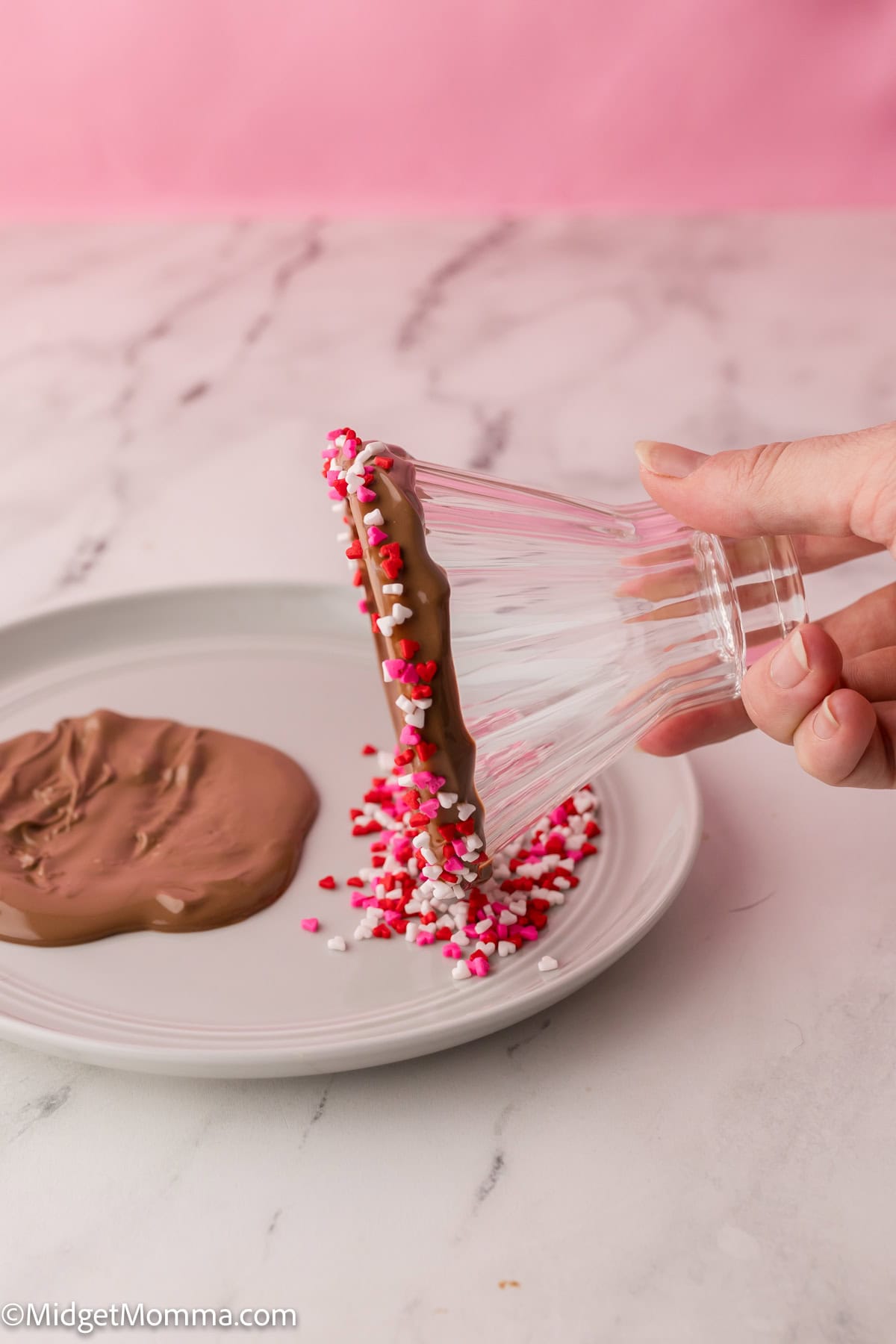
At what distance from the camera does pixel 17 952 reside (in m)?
1.05

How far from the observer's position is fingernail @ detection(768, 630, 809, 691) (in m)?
0.95

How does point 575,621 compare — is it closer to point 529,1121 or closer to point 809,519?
point 809,519

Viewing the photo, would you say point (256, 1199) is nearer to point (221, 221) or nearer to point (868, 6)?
point (221, 221)

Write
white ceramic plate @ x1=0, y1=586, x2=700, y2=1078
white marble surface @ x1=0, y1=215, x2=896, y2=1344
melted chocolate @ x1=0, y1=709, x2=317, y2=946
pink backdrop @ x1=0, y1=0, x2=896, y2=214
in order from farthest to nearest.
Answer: pink backdrop @ x1=0, y1=0, x2=896, y2=214
melted chocolate @ x1=0, y1=709, x2=317, y2=946
white ceramic plate @ x1=0, y1=586, x2=700, y2=1078
white marble surface @ x1=0, y1=215, x2=896, y2=1344

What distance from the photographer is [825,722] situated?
3.16ft

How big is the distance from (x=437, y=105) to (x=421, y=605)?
7.00 ft

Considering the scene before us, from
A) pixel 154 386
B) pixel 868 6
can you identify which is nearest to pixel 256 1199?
pixel 154 386

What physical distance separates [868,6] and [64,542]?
190cm

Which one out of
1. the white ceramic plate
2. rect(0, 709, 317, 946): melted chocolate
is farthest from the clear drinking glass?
rect(0, 709, 317, 946): melted chocolate

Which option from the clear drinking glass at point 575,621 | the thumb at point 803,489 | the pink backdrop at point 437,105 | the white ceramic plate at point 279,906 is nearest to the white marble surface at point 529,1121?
the white ceramic plate at point 279,906

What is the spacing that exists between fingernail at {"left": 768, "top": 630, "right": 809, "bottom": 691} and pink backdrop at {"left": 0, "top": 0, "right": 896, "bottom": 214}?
6.77 ft

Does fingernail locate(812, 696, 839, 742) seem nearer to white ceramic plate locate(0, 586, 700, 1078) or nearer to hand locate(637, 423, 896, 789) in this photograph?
hand locate(637, 423, 896, 789)

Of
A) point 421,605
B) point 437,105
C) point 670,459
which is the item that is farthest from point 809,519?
point 437,105

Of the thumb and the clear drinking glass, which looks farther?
the clear drinking glass
